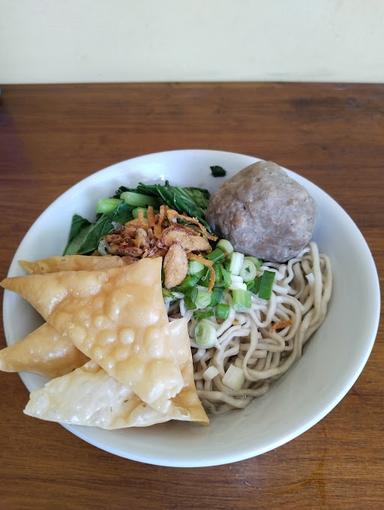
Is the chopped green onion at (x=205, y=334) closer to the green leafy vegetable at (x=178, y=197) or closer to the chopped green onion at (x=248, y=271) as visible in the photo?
the chopped green onion at (x=248, y=271)

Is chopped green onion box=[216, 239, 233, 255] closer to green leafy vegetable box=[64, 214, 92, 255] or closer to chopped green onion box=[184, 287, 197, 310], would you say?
chopped green onion box=[184, 287, 197, 310]

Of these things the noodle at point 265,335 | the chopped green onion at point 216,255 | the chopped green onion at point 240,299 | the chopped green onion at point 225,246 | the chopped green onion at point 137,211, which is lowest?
the noodle at point 265,335

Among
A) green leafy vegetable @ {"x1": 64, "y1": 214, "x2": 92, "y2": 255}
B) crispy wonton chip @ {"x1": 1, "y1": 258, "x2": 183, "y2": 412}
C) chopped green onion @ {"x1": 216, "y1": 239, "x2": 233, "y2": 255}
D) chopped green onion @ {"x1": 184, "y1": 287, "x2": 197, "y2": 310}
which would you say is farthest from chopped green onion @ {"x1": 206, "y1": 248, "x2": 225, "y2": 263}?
green leafy vegetable @ {"x1": 64, "y1": 214, "x2": 92, "y2": 255}

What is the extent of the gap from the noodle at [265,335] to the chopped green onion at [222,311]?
22 millimetres

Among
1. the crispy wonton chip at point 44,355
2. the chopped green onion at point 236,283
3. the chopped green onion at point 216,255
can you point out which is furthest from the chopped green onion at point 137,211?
the crispy wonton chip at point 44,355

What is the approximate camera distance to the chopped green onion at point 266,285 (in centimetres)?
167

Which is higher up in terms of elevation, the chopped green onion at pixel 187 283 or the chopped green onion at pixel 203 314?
the chopped green onion at pixel 187 283

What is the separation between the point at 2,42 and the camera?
2660 mm

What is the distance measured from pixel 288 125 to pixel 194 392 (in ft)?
5.61

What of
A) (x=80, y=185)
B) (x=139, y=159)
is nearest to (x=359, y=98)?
(x=139, y=159)

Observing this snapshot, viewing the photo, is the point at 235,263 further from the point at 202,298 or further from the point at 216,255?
the point at 202,298

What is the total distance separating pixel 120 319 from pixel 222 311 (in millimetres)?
427

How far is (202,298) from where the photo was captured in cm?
157

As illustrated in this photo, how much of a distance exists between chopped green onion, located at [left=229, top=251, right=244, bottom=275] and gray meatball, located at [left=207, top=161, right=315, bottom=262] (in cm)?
6
